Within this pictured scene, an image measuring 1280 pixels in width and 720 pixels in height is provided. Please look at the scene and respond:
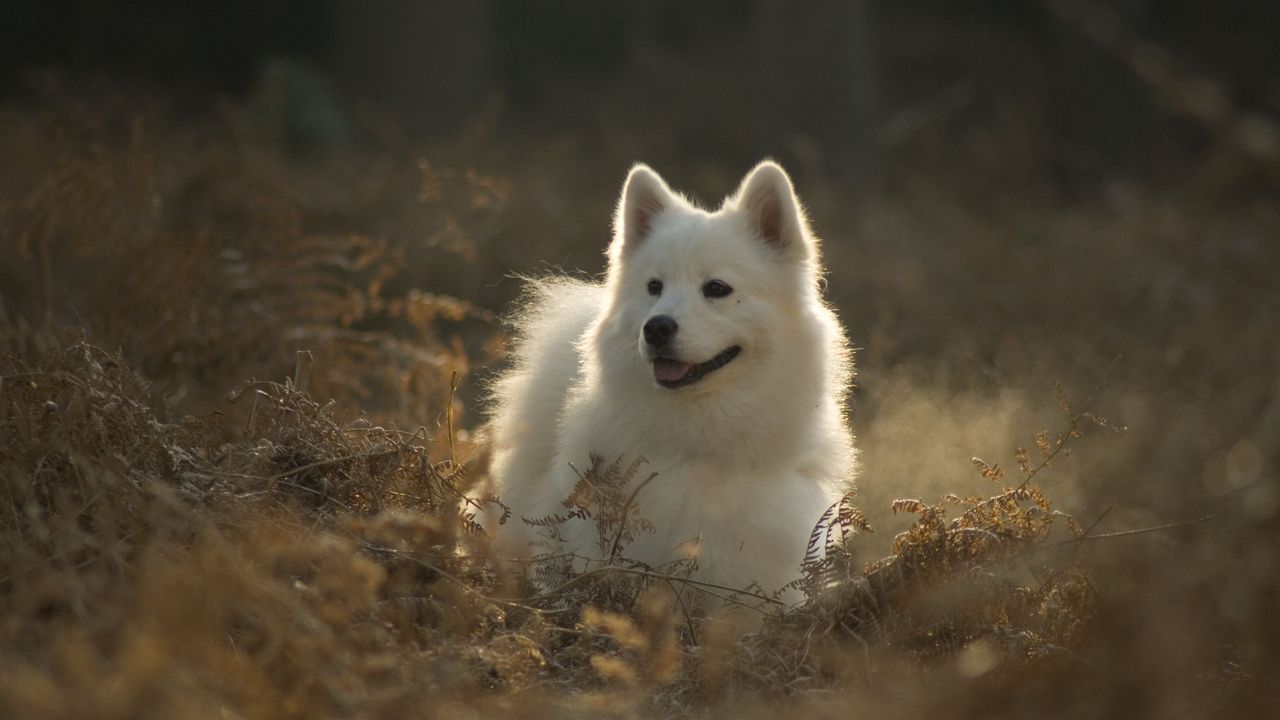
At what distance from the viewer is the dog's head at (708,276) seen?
400 cm

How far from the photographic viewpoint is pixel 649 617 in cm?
316

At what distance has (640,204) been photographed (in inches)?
179

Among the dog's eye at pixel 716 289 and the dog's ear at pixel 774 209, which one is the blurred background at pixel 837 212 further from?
the dog's ear at pixel 774 209

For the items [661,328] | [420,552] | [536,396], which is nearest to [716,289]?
[661,328]

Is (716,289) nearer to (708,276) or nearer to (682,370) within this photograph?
(708,276)

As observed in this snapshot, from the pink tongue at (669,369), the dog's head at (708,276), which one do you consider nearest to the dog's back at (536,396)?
the dog's head at (708,276)

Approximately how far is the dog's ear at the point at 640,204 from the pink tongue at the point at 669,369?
674mm

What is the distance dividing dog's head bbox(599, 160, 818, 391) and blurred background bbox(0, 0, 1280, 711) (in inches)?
28.4

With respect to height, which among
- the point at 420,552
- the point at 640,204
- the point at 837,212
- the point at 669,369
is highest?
the point at 837,212

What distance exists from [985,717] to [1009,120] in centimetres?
1375

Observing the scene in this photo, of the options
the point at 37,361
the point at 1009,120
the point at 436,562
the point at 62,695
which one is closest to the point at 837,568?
the point at 436,562

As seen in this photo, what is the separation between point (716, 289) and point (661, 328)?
35 centimetres

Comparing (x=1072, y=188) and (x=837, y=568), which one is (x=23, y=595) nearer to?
(x=837, y=568)

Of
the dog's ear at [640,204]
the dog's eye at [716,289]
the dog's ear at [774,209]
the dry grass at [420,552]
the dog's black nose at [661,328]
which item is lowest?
the dry grass at [420,552]
